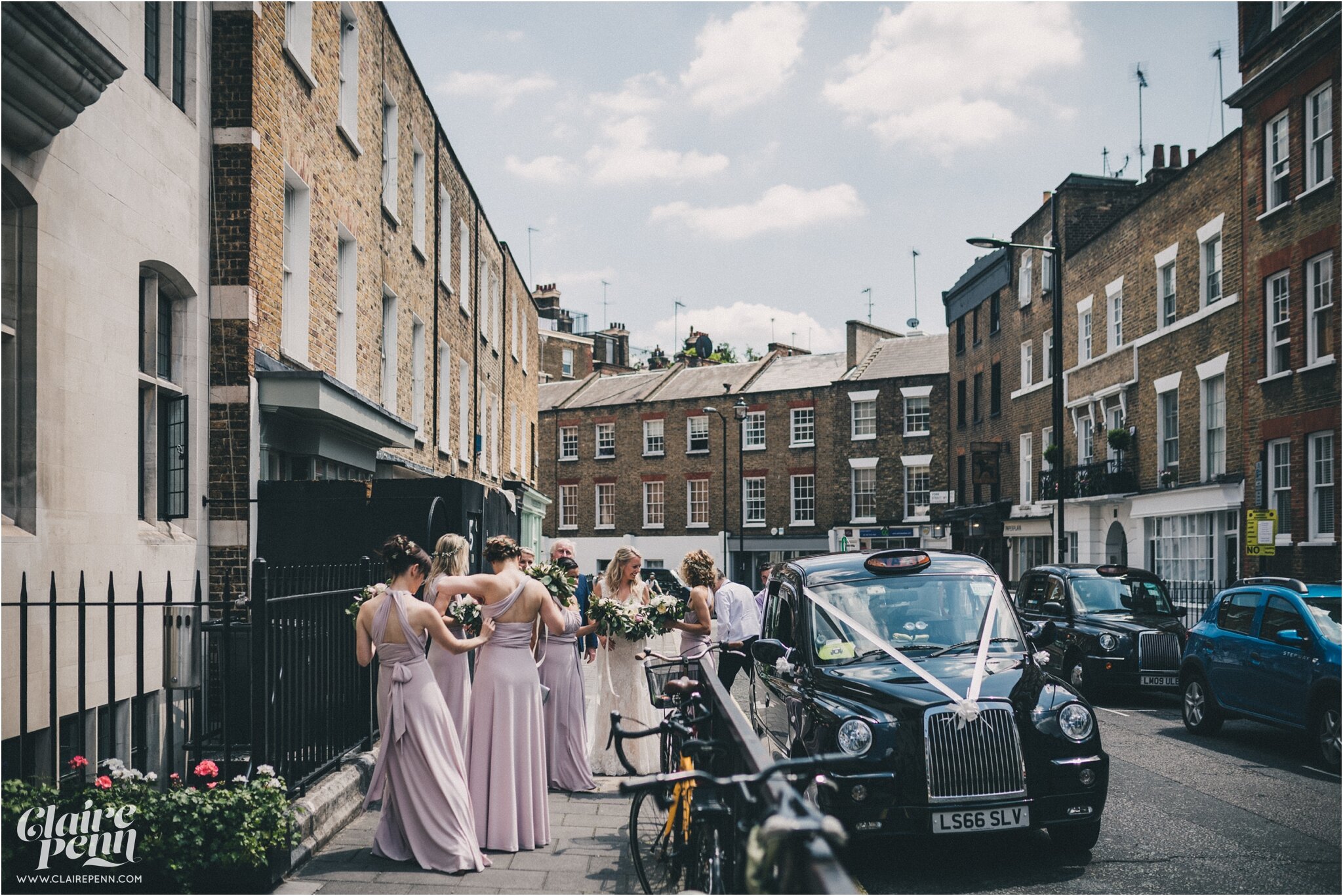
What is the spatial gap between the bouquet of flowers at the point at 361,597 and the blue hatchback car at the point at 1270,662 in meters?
8.29

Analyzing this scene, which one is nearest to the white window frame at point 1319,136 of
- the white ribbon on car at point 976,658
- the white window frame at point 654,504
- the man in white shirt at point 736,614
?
the man in white shirt at point 736,614

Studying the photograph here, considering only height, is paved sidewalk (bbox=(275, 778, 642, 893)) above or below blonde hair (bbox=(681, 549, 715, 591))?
below

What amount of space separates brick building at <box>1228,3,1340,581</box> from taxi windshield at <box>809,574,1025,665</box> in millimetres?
13801

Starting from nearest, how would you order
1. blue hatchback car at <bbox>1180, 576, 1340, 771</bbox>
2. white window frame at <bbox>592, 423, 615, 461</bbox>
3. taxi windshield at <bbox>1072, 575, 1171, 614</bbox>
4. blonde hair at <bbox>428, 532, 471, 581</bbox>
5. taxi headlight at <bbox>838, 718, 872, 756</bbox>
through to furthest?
taxi headlight at <bbox>838, 718, 872, 756</bbox>
blonde hair at <bbox>428, 532, 471, 581</bbox>
blue hatchback car at <bbox>1180, 576, 1340, 771</bbox>
taxi windshield at <bbox>1072, 575, 1171, 614</bbox>
white window frame at <bbox>592, 423, 615, 461</bbox>

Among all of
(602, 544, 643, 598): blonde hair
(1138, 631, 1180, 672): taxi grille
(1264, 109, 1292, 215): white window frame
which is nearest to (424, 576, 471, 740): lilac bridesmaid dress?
(602, 544, 643, 598): blonde hair

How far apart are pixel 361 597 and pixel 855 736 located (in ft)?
12.1

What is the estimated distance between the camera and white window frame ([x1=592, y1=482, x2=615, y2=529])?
2267 inches

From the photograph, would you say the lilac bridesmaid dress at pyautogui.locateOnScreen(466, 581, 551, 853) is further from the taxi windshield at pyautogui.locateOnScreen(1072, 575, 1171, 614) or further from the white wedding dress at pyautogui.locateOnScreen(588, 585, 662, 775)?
the taxi windshield at pyautogui.locateOnScreen(1072, 575, 1171, 614)

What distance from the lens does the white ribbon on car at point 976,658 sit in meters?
6.83

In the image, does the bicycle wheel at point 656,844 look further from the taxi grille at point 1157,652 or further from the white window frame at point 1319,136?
the white window frame at point 1319,136

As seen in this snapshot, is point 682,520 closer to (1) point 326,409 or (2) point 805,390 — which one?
(2) point 805,390

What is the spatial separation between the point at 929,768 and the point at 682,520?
48500 millimetres

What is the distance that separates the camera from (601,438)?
58219 millimetres

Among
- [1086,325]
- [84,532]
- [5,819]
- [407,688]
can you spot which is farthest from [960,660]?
[1086,325]
